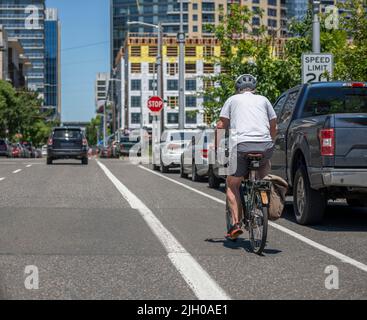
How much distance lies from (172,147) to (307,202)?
51.2ft

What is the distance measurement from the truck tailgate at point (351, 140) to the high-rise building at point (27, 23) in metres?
166

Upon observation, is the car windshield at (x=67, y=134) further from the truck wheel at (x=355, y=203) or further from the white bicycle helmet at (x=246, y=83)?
the white bicycle helmet at (x=246, y=83)

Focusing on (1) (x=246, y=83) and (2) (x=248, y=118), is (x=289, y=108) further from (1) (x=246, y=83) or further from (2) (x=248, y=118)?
(2) (x=248, y=118)

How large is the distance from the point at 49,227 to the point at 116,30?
155781 millimetres

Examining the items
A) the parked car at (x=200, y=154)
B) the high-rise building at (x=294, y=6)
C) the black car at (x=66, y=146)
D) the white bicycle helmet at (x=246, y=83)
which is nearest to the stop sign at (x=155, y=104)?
the black car at (x=66, y=146)

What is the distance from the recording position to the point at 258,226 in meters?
7.50

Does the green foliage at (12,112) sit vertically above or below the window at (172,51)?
below

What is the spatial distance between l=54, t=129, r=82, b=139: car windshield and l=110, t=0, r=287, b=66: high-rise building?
93.0m

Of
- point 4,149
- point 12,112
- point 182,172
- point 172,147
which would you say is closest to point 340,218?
point 182,172

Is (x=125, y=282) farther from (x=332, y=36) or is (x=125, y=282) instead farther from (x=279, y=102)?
(x=332, y=36)

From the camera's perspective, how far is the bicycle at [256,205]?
735 cm

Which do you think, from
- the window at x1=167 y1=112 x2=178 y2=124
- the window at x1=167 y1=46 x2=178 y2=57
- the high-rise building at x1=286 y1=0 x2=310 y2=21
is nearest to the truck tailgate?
the window at x1=167 y1=112 x2=178 y2=124

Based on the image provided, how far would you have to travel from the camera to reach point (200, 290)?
18.5 ft
